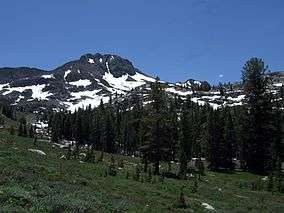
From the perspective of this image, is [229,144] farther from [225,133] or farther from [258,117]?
[258,117]

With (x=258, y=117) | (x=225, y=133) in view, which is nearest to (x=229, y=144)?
(x=225, y=133)

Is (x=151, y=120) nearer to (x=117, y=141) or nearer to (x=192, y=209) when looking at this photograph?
(x=192, y=209)

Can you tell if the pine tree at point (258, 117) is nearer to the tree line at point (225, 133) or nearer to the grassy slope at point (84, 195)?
the tree line at point (225, 133)

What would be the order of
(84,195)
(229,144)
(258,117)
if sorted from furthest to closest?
1. (229,144)
2. (258,117)
3. (84,195)

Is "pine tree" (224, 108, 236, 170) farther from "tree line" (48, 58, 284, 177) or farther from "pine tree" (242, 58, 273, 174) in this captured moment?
"pine tree" (242, 58, 273, 174)

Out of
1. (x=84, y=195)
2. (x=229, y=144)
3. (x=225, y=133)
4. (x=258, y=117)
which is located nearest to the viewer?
(x=84, y=195)

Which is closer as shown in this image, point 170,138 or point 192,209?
point 192,209

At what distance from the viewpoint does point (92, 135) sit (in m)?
165

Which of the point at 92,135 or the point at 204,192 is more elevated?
the point at 92,135

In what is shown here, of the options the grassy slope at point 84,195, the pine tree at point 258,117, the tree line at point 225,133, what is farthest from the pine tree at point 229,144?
the grassy slope at point 84,195

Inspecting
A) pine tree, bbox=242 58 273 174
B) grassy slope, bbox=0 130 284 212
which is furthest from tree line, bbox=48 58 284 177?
grassy slope, bbox=0 130 284 212

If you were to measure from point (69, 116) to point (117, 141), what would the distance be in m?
34.1

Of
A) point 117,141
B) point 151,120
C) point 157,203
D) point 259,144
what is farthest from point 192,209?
point 117,141

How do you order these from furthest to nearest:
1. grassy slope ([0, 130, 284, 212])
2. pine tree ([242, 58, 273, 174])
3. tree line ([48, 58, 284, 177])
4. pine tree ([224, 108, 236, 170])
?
1. pine tree ([224, 108, 236, 170])
2. pine tree ([242, 58, 273, 174])
3. tree line ([48, 58, 284, 177])
4. grassy slope ([0, 130, 284, 212])
